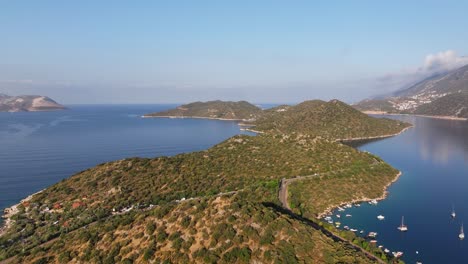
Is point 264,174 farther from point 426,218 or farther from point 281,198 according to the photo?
point 426,218

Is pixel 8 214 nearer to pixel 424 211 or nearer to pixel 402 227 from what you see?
pixel 402 227

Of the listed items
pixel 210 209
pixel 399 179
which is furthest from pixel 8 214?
pixel 399 179

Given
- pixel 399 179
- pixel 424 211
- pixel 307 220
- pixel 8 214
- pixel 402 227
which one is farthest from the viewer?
pixel 399 179

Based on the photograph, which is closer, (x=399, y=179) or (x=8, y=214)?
(x=8, y=214)

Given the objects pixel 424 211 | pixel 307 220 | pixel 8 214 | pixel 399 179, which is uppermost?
pixel 307 220

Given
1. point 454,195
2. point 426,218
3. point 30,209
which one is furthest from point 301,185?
point 30,209

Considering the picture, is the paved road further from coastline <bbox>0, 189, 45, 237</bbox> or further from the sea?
coastline <bbox>0, 189, 45, 237</bbox>

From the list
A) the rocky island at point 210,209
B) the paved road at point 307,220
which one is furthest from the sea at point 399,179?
the paved road at point 307,220

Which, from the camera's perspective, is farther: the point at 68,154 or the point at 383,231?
the point at 68,154

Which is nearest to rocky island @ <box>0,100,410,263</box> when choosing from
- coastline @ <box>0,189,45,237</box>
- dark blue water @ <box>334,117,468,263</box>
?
coastline @ <box>0,189,45,237</box>
